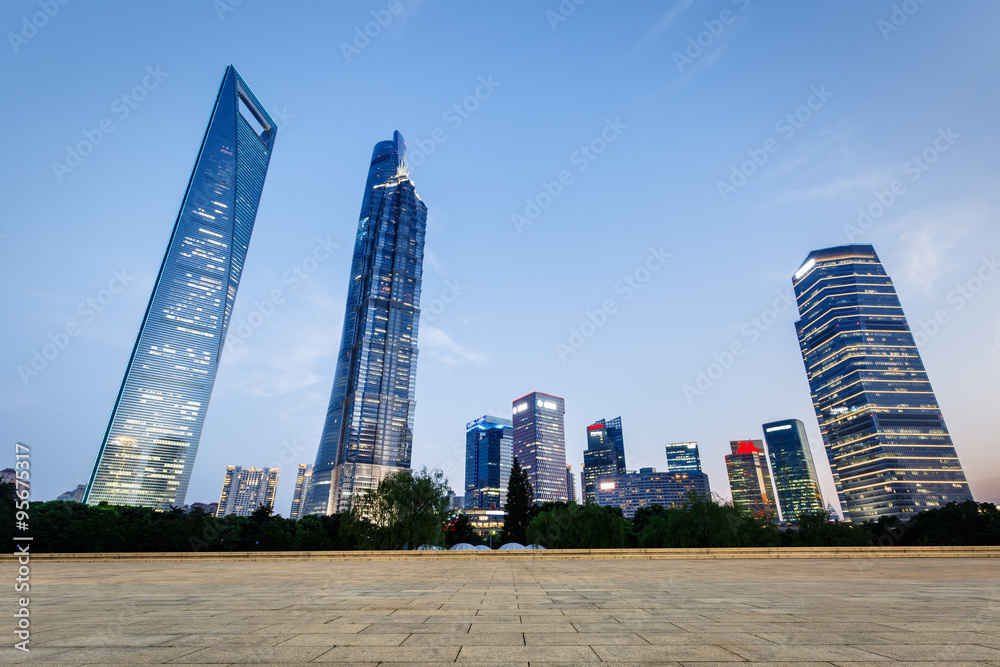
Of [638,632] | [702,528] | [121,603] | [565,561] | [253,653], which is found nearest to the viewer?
[253,653]

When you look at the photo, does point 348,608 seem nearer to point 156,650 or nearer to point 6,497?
point 156,650

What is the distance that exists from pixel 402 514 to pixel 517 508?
3817 cm

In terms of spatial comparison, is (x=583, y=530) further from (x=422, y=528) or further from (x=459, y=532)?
(x=459, y=532)

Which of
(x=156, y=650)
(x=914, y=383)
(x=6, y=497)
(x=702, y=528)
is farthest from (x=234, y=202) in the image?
(x=914, y=383)

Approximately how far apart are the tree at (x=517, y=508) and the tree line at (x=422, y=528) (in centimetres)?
117

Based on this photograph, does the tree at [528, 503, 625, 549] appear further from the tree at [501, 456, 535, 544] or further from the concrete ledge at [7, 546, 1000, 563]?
the concrete ledge at [7, 546, 1000, 563]

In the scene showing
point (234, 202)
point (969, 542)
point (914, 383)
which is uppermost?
point (234, 202)

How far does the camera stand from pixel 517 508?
79812 millimetres

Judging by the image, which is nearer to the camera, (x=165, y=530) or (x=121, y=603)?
(x=121, y=603)

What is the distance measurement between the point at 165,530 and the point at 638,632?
242 feet

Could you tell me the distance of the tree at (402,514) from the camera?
45656 millimetres

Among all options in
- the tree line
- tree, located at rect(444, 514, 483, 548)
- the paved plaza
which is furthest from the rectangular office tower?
the paved plaza

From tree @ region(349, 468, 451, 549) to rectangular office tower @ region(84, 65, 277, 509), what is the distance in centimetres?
16158

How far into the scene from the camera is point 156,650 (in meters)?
4.56
